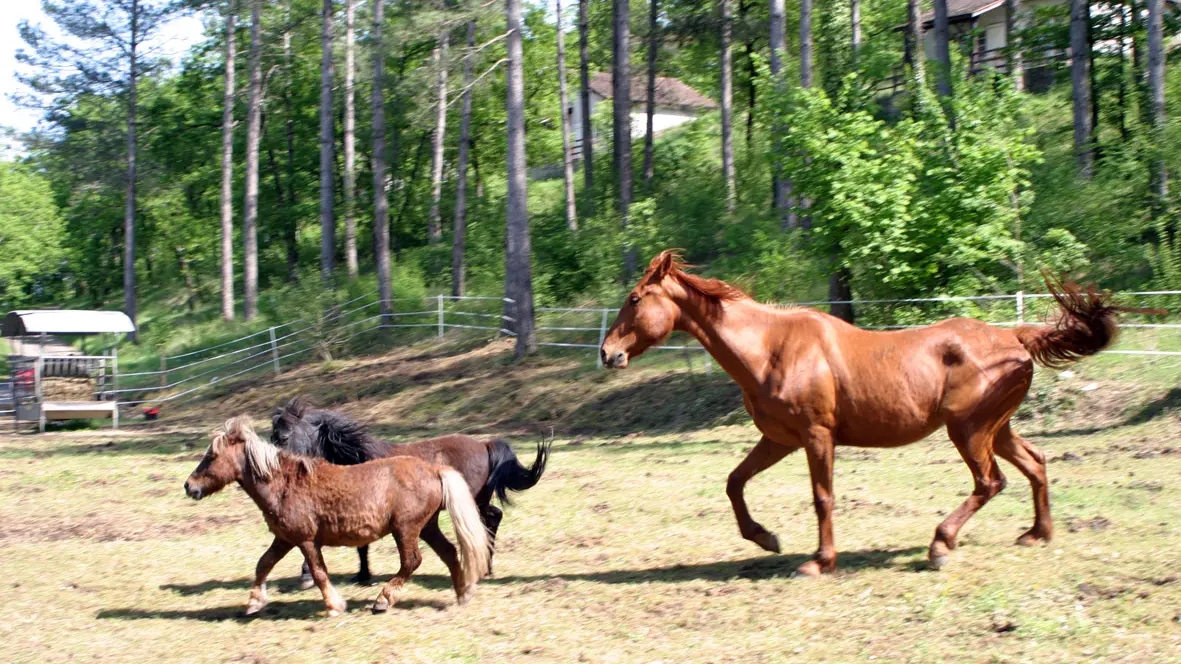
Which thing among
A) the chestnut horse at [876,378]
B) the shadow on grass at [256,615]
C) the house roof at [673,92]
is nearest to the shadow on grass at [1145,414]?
the chestnut horse at [876,378]

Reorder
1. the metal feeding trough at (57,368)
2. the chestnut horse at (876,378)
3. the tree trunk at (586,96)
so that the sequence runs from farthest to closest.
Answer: the tree trunk at (586,96) → the metal feeding trough at (57,368) → the chestnut horse at (876,378)

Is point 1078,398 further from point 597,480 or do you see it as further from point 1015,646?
point 1015,646

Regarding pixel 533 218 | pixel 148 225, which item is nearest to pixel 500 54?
pixel 533 218

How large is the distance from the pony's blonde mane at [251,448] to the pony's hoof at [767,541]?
11.2 ft

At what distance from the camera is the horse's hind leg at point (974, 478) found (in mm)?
7031

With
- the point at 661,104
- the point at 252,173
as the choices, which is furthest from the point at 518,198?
the point at 661,104

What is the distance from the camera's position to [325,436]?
27.6 ft

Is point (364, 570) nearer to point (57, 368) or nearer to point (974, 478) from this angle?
point (974, 478)

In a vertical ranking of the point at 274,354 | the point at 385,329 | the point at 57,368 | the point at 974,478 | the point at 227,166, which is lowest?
the point at 974,478

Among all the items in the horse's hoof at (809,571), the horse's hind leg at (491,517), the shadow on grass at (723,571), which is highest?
the horse's hind leg at (491,517)

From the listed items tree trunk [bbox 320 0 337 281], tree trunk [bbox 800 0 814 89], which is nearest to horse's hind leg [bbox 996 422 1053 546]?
tree trunk [bbox 800 0 814 89]

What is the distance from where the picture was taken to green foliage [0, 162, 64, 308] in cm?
4822

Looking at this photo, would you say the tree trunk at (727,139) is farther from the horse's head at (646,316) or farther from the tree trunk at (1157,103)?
the horse's head at (646,316)

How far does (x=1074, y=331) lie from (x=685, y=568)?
3.21m
